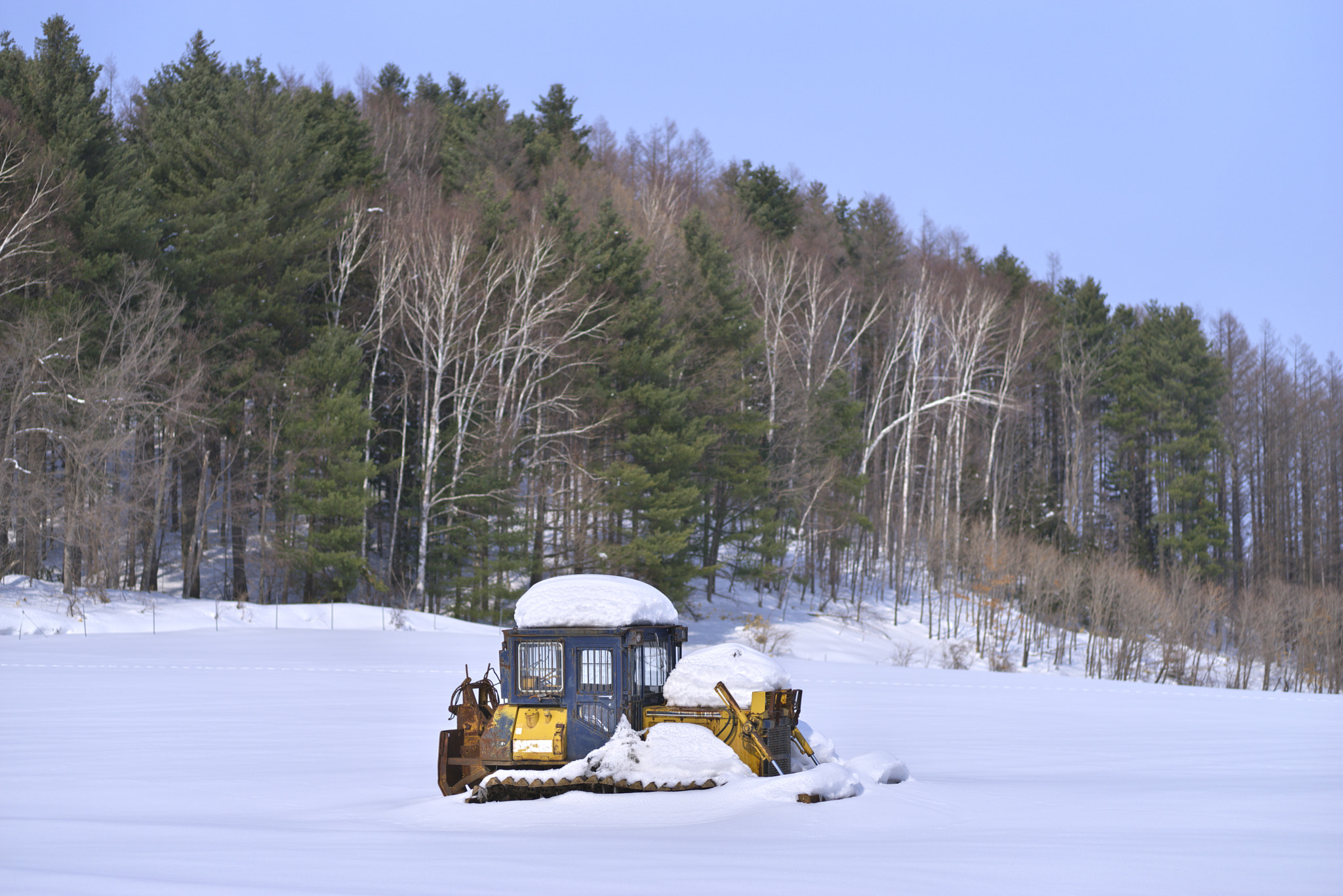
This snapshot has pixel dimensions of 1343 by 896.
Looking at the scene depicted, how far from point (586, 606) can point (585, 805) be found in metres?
1.90

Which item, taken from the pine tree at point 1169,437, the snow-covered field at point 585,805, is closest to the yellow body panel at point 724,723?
the snow-covered field at point 585,805

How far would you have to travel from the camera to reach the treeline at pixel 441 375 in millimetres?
30953

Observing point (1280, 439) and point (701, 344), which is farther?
point (1280, 439)

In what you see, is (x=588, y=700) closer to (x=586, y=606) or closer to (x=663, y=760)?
(x=586, y=606)

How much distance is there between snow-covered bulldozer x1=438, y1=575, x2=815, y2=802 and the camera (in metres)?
10.3

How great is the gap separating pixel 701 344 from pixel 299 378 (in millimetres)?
15373

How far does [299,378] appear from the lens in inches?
1362

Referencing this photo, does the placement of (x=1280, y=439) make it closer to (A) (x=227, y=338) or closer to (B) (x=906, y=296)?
(B) (x=906, y=296)

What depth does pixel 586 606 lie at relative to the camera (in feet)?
34.5

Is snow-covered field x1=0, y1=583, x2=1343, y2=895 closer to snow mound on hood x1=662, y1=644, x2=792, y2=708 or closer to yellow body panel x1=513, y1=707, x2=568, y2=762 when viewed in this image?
yellow body panel x1=513, y1=707, x2=568, y2=762

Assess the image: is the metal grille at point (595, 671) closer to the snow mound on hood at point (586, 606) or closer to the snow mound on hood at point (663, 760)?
the snow mound on hood at point (586, 606)

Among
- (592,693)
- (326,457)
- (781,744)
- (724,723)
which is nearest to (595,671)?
(592,693)

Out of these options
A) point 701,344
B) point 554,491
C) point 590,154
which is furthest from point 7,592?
point 590,154

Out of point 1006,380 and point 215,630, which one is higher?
point 1006,380
